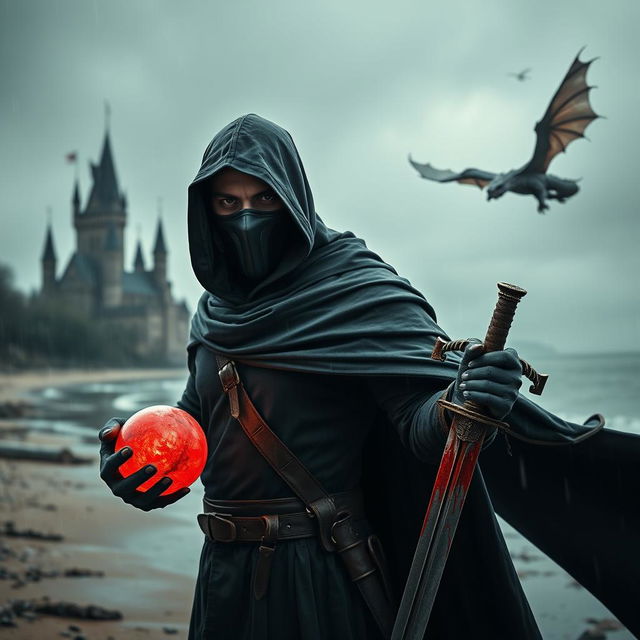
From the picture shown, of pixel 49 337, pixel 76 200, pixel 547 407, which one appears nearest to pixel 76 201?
pixel 76 200

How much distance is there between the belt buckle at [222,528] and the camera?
6.71 feet

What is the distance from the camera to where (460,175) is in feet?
10.2

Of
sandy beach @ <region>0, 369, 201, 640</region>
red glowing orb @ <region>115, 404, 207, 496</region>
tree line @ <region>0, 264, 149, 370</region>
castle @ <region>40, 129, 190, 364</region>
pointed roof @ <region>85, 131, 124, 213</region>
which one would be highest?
pointed roof @ <region>85, 131, 124, 213</region>

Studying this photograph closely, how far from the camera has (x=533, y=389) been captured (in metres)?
1.59

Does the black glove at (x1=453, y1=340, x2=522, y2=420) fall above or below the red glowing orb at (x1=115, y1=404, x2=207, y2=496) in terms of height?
above

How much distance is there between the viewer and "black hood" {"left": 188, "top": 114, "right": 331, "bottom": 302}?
205cm

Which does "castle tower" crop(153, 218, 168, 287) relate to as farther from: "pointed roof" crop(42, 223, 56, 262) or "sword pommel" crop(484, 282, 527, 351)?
"sword pommel" crop(484, 282, 527, 351)

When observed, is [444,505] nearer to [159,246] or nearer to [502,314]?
[502,314]

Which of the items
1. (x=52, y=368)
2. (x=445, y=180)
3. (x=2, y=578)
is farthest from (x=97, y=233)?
(x=445, y=180)

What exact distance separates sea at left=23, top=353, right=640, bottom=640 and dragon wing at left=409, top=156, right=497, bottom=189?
3.62ft

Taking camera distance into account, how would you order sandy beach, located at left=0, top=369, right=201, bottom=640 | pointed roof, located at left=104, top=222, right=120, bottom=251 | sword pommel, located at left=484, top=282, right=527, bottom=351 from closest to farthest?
sword pommel, located at left=484, top=282, right=527, bottom=351
sandy beach, located at left=0, top=369, right=201, bottom=640
pointed roof, located at left=104, top=222, right=120, bottom=251

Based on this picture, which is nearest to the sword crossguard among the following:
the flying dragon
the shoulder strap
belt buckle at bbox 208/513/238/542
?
the shoulder strap

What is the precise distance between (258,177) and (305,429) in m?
0.66

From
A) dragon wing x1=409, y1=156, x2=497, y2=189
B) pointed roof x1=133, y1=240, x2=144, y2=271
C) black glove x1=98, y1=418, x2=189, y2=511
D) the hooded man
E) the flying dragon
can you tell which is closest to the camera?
black glove x1=98, y1=418, x2=189, y2=511
